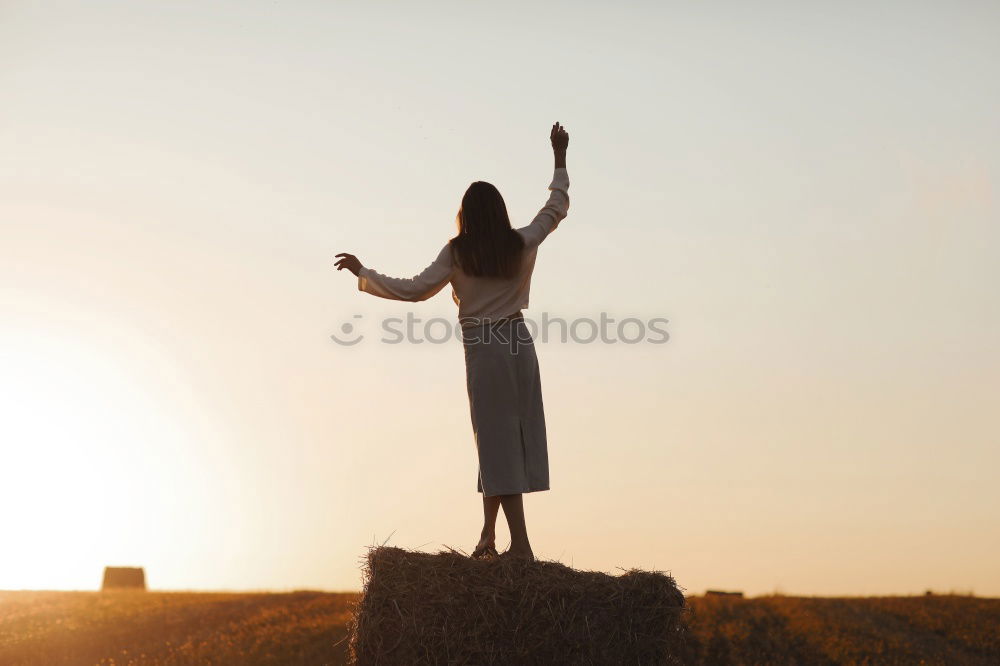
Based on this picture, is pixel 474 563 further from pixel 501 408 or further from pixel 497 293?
pixel 497 293

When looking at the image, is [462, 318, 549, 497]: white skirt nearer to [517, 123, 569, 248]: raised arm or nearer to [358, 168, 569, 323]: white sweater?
[358, 168, 569, 323]: white sweater

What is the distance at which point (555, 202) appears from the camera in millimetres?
8914

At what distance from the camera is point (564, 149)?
9141 mm

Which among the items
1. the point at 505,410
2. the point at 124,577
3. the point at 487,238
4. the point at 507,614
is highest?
the point at 487,238

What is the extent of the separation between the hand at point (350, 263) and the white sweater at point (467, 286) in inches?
1.8

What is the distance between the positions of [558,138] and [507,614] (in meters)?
3.61

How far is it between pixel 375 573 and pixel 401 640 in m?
0.48

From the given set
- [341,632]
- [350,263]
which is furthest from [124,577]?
[350,263]

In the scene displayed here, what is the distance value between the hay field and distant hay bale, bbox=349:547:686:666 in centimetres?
722

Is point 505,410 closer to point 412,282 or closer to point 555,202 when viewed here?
point 412,282

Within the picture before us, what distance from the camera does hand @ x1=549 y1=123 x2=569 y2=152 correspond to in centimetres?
913

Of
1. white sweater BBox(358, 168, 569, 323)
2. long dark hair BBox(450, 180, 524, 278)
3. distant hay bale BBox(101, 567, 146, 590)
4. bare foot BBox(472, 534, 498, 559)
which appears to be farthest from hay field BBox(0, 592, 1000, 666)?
distant hay bale BBox(101, 567, 146, 590)

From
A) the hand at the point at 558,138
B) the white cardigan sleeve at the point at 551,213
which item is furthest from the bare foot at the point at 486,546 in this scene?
the hand at the point at 558,138

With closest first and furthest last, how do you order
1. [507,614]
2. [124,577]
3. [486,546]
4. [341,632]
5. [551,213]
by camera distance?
[507,614], [486,546], [551,213], [341,632], [124,577]
